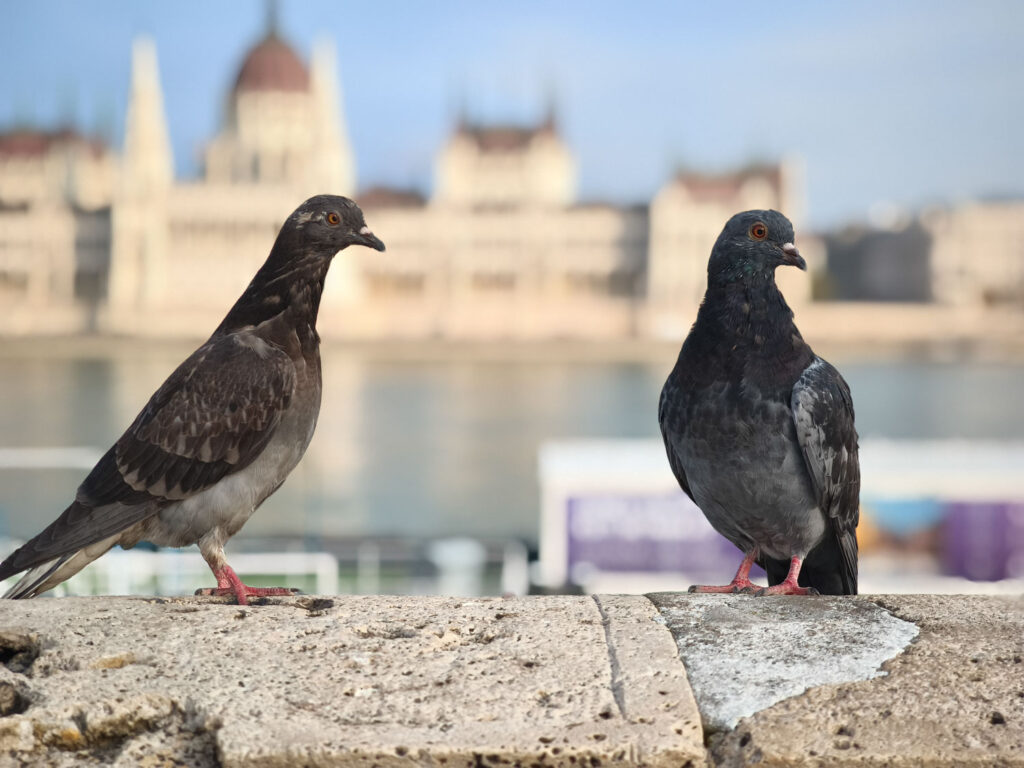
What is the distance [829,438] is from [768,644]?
1.17 ft

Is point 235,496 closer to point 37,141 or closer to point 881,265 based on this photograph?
point 881,265

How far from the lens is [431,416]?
37.4 metres

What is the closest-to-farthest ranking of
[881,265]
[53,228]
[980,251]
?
[980,251]
[53,228]
[881,265]

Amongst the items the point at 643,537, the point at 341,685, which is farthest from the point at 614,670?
the point at 643,537

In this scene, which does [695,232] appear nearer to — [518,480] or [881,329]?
[881,329]

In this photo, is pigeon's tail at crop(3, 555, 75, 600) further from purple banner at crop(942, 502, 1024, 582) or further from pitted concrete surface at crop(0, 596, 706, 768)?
purple banner at crop(942, 502, 1024, 582)

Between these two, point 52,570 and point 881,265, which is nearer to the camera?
point 52,570

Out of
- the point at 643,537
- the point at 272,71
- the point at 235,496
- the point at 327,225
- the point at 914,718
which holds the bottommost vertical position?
the point at 643,537

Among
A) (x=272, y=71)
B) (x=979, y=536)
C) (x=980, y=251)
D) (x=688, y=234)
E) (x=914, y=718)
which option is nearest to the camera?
(x=914, y=718)

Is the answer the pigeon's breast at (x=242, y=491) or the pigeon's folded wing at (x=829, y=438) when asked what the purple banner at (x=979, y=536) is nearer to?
the pigeon's folded wing at (x=829, y=438)

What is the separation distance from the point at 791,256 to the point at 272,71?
54.7m

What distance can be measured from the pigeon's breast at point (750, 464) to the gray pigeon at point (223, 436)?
474 millimetres

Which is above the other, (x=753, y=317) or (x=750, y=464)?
(x=753, y=317)

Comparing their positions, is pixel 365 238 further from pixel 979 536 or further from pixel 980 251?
pixel 980 251
